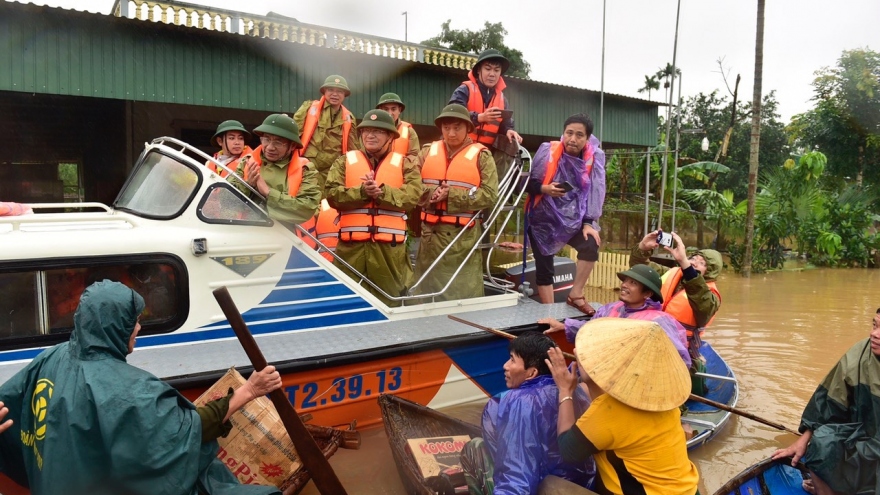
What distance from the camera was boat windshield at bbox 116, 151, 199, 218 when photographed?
4.12 m

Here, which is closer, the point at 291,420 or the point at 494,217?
the point at 291,420

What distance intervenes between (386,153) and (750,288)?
11292mm

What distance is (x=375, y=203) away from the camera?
4816mm

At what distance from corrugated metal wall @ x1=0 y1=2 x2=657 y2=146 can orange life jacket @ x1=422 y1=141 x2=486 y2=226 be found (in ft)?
16.3

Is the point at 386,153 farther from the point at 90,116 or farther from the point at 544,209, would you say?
the point at 90,116

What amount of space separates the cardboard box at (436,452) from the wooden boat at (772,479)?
161cm

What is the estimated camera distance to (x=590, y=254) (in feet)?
18.7

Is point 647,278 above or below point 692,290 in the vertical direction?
above

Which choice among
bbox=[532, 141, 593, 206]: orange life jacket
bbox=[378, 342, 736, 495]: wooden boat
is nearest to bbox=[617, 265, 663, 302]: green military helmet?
bbox=[378, 342, 736, 495]: wooden boat

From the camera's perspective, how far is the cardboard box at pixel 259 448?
3275 mm

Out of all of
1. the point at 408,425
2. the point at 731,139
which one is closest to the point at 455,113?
the point at 408,425

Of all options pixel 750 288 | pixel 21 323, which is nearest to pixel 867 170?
pixel 750 288

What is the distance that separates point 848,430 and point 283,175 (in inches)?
158

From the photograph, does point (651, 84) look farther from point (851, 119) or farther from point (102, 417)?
point (102, 417)
